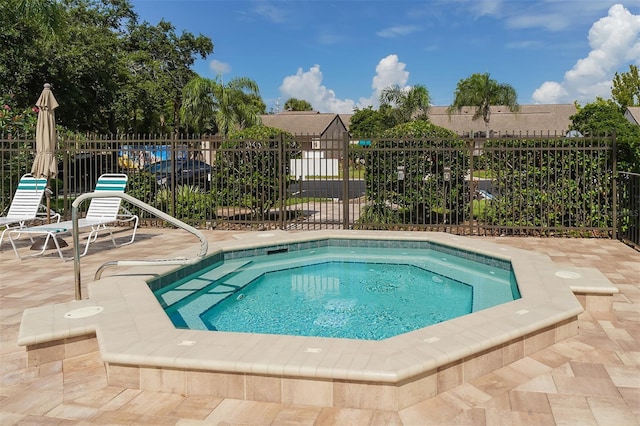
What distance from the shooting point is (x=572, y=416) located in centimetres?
291

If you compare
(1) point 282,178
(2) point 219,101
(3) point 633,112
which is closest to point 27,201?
(1) point 282,178

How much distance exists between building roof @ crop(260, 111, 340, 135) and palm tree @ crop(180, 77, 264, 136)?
32178 mm

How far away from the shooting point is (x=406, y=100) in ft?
140

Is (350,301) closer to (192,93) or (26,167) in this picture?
(26,167)

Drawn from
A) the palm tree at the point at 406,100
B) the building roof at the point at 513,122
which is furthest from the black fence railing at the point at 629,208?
the building roof at the point at 513,122

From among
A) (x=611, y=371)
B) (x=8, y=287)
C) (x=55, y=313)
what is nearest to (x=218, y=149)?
(x=8, y=287)

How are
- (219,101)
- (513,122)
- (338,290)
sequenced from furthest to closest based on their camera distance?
(513,122) < (219,101) < (338,290)

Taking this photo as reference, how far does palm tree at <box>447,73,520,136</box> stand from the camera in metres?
38.6

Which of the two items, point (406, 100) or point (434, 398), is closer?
point (434, 398)

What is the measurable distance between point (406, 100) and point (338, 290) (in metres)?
38.5

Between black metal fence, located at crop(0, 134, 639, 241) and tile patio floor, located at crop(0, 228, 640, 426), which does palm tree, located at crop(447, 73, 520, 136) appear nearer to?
black metal fence, located at crop(0, 134, 639, 241)

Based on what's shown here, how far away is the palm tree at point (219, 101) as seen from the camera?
28.8 metres

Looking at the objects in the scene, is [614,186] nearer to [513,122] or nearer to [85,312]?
[85,312]

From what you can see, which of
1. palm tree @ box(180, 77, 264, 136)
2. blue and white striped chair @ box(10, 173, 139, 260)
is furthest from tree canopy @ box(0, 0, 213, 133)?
blue and white striped chair @ box(10, 173, 139, 260)
